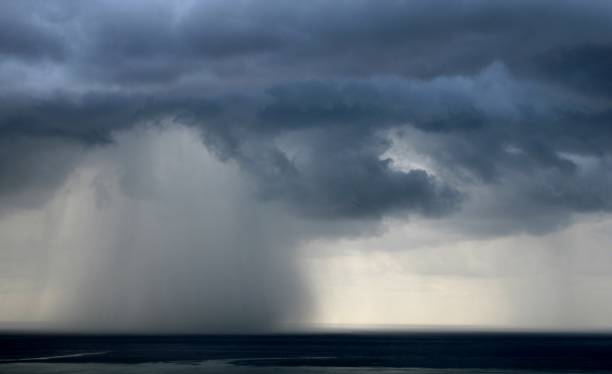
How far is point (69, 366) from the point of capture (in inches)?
4626

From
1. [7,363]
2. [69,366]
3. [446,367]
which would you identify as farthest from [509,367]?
[7,363]

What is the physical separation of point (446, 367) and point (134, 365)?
174 feet

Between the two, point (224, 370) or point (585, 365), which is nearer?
point (224, 370)

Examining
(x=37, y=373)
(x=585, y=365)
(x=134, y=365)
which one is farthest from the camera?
(x=585, y=365)

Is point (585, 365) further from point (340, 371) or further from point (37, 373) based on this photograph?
point (37, 373)

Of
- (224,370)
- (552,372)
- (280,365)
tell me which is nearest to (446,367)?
(552,372)

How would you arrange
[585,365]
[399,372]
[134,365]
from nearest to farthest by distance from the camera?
[399,372]
[134,365]
[585,365]

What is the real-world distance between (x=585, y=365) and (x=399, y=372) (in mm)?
40659

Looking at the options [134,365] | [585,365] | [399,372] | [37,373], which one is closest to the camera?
[37,373]

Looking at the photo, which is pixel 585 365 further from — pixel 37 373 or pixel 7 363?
pixel 7 363

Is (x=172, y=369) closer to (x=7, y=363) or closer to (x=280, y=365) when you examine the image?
(x=280, y=365)

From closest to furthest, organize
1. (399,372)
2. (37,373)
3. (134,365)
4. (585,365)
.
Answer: (37,373), (399,372), (134,365), (585,365)

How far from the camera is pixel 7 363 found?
12569cm

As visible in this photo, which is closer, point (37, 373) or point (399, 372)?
point (37, 373)
